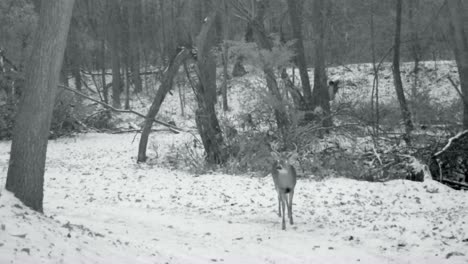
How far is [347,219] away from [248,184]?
3.80 meters

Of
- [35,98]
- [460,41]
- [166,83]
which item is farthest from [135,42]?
[35,98]

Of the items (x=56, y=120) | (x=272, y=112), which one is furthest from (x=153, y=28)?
(x=272, y=112)

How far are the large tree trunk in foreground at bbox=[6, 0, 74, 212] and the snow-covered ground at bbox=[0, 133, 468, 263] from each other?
411 millimetres

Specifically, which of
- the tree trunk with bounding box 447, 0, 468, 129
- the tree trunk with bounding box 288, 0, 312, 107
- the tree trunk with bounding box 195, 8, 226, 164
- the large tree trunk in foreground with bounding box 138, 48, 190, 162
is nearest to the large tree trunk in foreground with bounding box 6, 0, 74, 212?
the tree trunk with bounding box 195, 8, 226, 164

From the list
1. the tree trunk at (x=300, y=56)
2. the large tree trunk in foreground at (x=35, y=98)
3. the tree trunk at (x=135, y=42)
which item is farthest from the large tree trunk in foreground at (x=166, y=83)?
the tree trunk at (x=135, y=42)

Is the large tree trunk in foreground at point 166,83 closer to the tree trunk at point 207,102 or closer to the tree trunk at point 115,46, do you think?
the tree trunk at point 207,102

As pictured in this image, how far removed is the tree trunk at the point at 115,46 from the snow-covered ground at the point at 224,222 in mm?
19031

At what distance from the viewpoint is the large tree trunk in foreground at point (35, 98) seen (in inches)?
280

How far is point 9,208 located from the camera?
21.5 ft

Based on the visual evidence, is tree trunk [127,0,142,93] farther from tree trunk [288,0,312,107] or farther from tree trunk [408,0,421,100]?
tree trunk [408,0,421,100]

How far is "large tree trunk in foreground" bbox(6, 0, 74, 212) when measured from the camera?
7.10 m

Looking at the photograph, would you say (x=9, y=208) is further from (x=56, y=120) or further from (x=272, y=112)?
(x=56, y=120)

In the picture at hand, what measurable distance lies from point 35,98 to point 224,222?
166 inches

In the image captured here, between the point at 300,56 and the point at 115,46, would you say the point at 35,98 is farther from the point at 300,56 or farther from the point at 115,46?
the point at 115,46
